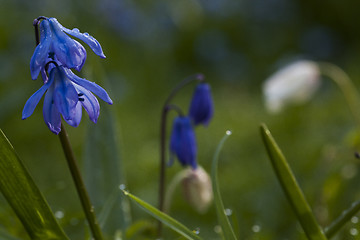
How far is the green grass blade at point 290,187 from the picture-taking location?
1.18m

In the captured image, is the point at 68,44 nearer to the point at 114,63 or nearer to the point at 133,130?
the point at 133,130

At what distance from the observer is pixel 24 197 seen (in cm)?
113

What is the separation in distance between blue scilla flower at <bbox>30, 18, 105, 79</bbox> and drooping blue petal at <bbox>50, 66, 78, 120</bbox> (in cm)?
3

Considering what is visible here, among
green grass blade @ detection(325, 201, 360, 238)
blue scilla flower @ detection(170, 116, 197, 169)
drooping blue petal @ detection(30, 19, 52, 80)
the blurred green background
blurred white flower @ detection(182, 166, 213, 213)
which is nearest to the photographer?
drooping blue petal @ detection(30, 19, 52, 80)

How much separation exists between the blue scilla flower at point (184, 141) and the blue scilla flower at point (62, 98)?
583 mm

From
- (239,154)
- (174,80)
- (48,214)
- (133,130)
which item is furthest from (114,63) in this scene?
(48,214)

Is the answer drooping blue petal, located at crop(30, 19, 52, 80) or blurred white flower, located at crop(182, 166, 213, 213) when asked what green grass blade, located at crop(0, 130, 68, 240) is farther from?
blurred white flower, located at crop(182, 166, 213, 213)

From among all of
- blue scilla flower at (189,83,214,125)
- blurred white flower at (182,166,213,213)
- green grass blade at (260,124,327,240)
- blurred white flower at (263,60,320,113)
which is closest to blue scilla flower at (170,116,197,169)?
blue scilla flower at (189,83,214,125)

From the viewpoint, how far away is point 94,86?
3.32 ft

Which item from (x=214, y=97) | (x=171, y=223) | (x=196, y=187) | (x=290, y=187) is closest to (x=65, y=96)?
(x=171, y=223)

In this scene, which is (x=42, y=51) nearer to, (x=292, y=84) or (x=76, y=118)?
(x=76, y=118)

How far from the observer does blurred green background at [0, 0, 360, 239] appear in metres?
2.14

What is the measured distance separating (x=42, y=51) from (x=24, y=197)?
0.30 meters

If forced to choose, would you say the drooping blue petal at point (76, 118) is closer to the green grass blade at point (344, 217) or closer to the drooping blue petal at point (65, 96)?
the drooping blue petal at point (65, 96)
